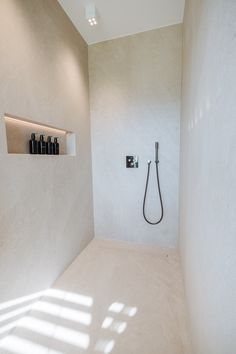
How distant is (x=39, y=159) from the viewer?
1.56m

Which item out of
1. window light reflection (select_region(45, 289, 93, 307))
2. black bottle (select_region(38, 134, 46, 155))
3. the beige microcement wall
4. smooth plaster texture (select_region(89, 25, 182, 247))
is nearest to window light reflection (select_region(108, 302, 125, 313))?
window light reflection (select_region(45, 289, 93, 307))

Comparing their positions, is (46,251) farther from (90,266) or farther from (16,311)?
(90,266)

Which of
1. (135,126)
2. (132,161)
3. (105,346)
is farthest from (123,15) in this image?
(105,346)

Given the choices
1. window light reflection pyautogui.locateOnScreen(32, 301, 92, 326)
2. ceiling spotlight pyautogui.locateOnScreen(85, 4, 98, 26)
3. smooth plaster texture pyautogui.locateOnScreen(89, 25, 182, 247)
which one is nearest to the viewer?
window light reflection pyautogui.locateOnScreen(32, 301, 92, 326)

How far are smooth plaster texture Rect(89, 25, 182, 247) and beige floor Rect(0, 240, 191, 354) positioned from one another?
60 cm

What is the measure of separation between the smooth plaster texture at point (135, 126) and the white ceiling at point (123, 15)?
0.34 ft

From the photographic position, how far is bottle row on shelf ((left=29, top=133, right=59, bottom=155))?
1.56 metres

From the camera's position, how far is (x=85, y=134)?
2428 millimetres

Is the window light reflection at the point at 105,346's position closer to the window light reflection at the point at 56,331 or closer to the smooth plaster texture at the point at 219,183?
the window light reflection at the point at 56,331

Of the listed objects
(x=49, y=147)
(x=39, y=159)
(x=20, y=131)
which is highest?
(x=20, y=131)

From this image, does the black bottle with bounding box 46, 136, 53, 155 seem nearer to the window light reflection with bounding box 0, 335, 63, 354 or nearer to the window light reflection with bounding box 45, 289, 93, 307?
the window light reflection with bounding box 45, 289, 93, 307

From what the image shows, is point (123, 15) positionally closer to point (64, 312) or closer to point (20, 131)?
point (20, 131)

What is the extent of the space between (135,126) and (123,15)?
120 centimetres

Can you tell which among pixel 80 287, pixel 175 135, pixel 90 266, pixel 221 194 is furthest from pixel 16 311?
pixel 175 135
